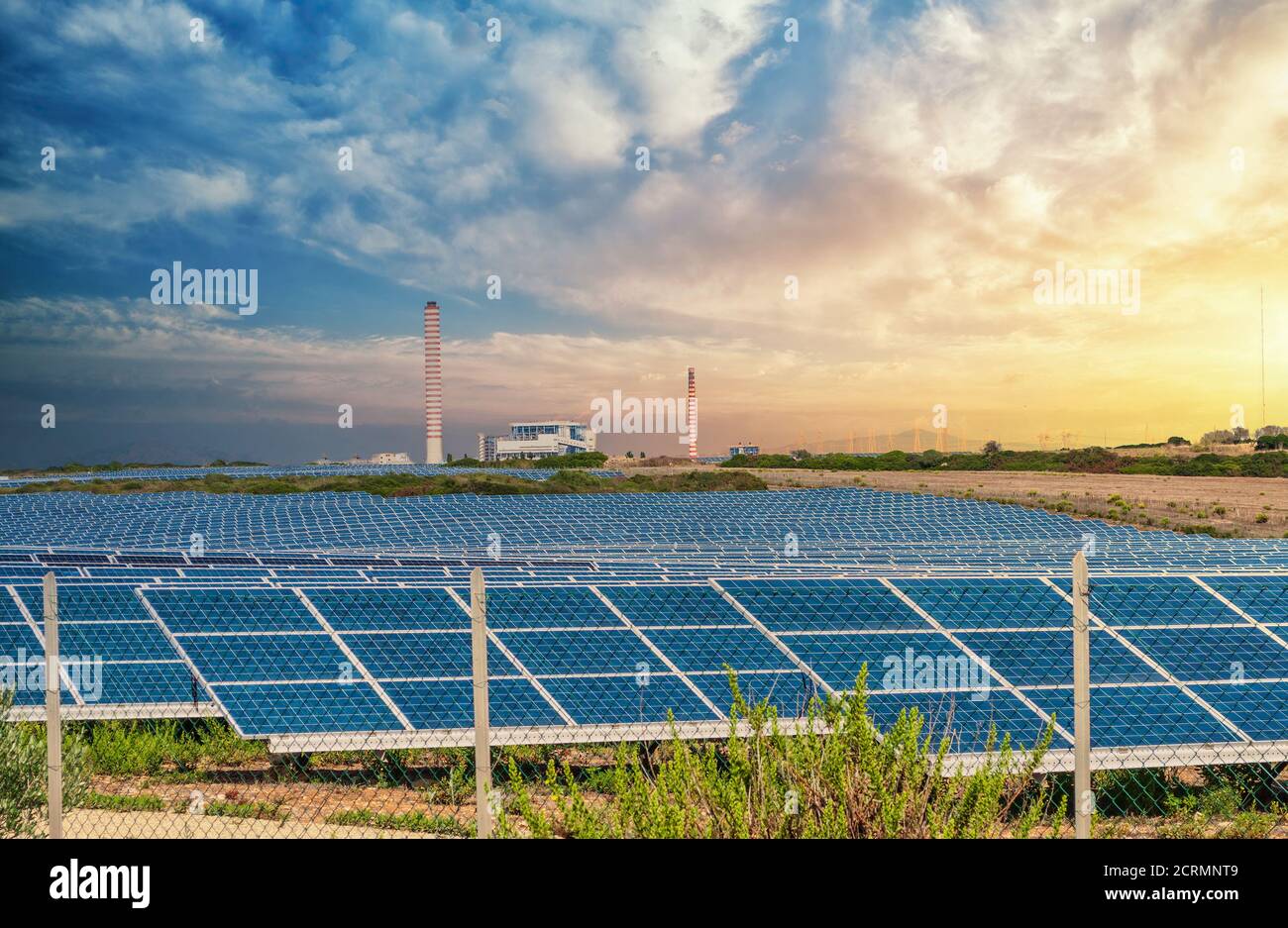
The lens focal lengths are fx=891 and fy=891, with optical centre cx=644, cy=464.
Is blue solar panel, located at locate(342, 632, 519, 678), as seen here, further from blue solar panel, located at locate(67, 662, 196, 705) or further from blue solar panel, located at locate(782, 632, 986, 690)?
blue solar panel, located at locate(782, 632, 986, 690)

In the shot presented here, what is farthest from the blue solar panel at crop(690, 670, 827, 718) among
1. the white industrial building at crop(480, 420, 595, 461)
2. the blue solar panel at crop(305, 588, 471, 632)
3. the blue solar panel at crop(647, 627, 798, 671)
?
the white industrial building at crop(480, 420, 595, 461)

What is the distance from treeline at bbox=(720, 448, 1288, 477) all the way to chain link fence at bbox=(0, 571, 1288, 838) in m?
86.6

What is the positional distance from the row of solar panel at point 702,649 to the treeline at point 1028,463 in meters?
86.4

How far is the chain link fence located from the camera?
10.7 meters

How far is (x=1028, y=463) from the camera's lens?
9881 cm

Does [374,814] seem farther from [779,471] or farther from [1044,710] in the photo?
[779,471]

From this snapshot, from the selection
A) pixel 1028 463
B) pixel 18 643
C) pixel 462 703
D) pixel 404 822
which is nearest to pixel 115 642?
pixel 18 643

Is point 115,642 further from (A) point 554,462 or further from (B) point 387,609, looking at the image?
(A) point 554,462

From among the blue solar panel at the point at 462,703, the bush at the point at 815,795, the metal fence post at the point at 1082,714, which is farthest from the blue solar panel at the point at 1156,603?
the blue solar panel at the point at 462,703

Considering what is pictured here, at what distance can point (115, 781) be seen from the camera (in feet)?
41.9

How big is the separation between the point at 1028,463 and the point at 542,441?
74827 millimetres

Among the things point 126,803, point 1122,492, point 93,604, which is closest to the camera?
point 126,803

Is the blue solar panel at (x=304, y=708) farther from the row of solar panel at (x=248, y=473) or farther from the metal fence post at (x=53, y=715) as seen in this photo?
the row of solar panel at (x=248, y=473)
